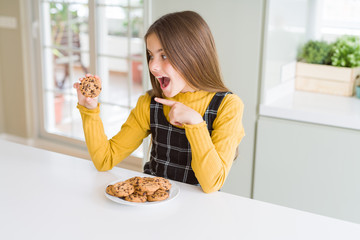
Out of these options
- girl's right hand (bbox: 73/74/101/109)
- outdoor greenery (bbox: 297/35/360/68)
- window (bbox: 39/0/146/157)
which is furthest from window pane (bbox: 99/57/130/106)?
girl's right hand (bbox: 73/74/101/109)

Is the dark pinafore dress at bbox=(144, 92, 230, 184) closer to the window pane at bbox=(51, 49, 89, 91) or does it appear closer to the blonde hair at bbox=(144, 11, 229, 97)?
the blonde hair at bbox=(144, 11, 229, 97)

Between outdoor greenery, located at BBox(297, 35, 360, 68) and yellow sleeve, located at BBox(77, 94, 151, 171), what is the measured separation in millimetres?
1336

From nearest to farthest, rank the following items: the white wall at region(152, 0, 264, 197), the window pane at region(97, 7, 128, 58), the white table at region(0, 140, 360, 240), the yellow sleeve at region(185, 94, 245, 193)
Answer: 1. the white table at region(0, 140, 360, 240)
2. the yellow sleeve at region(185, 94, 245, 193)
3. the white wall at region(152, 0, 264, 197)
4. the window pane at region(97, 7, 128, 58)

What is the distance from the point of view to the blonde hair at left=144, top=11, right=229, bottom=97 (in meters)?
1.44

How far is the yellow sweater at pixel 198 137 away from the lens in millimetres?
1372

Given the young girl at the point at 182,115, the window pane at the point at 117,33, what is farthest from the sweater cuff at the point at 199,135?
the window pane at the point at 117,33

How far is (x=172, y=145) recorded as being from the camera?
5.30 feet

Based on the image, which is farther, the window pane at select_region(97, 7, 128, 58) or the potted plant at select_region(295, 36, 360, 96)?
the window pane at select_region(97, 7, 128, 58)

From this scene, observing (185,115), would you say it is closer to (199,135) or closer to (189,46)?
(199,135)

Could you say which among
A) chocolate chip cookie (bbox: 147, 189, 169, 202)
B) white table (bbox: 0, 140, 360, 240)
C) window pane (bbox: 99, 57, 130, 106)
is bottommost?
window pane (bbox: 99, 57, 130, 106)

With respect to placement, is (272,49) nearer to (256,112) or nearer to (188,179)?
(256,112)

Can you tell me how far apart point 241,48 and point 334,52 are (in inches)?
23.4

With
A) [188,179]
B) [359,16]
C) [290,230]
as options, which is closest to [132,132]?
[188,179]

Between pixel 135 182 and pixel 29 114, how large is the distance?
2.69 metres
